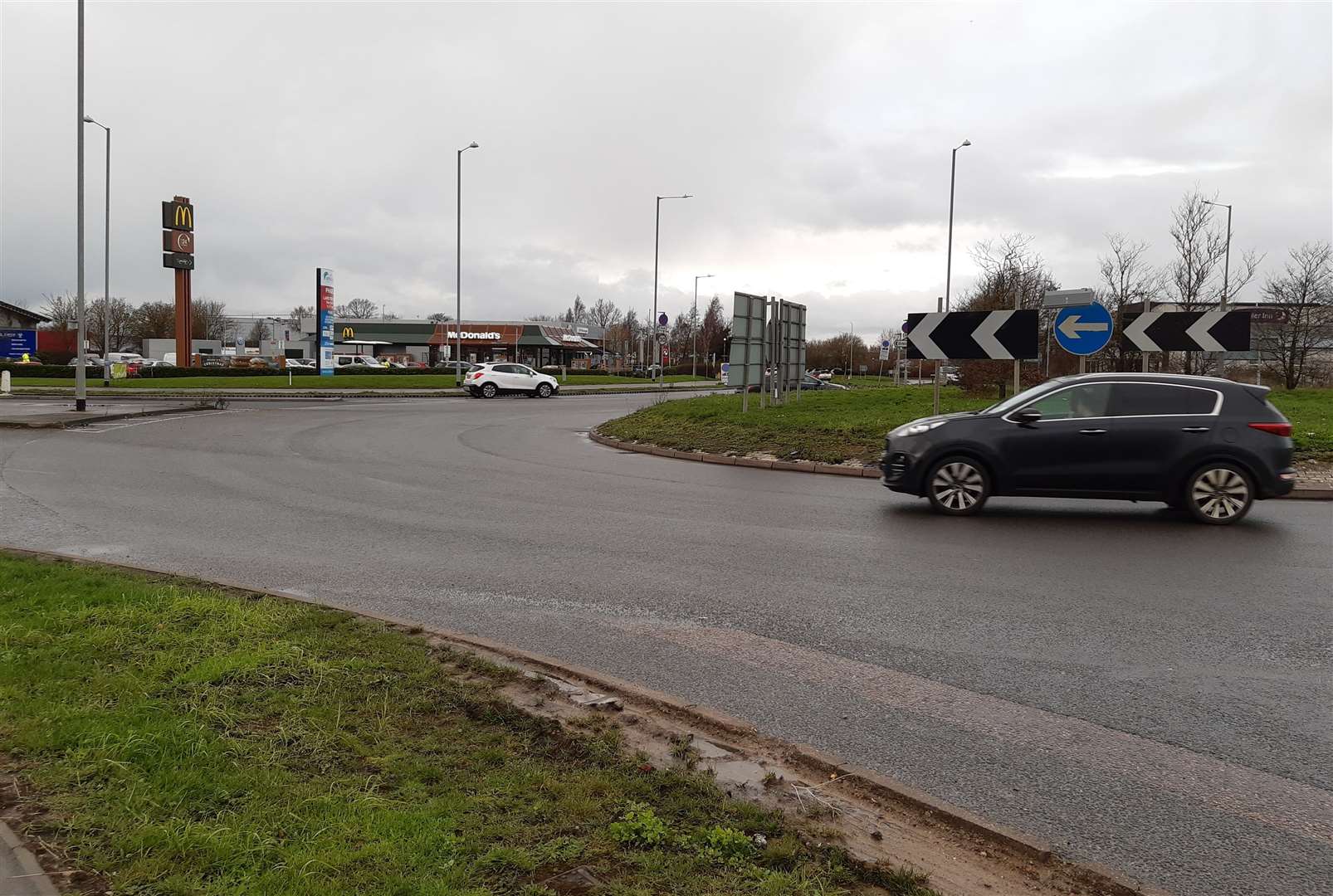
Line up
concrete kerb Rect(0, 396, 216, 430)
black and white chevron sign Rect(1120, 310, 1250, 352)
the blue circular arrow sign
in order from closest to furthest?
1. black and white chevron sign Rect(1120, 310, 1250, 352)
2. the blue circular arrow sign
3. concrete kerb Rect(0, 396, 216, 430)

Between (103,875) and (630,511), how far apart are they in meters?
7.99

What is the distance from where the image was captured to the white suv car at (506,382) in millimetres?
39844

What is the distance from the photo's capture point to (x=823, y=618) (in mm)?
6230

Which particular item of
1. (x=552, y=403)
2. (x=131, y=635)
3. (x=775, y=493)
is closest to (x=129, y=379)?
(x=552, y=403)

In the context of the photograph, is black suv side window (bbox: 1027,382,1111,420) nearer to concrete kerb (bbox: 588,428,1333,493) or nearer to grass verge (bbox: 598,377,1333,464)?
concrete kerb (bbox: 588,428,1333,493)

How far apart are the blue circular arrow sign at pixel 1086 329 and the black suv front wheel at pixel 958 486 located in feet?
16.5

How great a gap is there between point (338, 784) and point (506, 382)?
123 feet

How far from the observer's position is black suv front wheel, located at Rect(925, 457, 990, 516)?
1062 centimetres

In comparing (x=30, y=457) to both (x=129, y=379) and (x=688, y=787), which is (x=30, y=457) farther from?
(x=129, y=379)

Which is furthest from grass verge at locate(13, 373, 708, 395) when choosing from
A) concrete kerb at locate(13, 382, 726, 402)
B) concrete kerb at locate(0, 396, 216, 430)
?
concrete kerb at locate(0, 396, 216, 430)

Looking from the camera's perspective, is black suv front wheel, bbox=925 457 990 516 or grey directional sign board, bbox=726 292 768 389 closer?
black suv front wheel, bbox=925 457 990 516

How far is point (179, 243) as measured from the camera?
2143 inches

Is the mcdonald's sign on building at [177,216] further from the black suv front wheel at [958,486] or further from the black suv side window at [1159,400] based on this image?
the black suv side window at [1159,400]

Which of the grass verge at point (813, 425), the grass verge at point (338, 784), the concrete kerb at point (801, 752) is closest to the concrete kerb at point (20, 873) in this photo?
the grass verge at point (338, 784)
